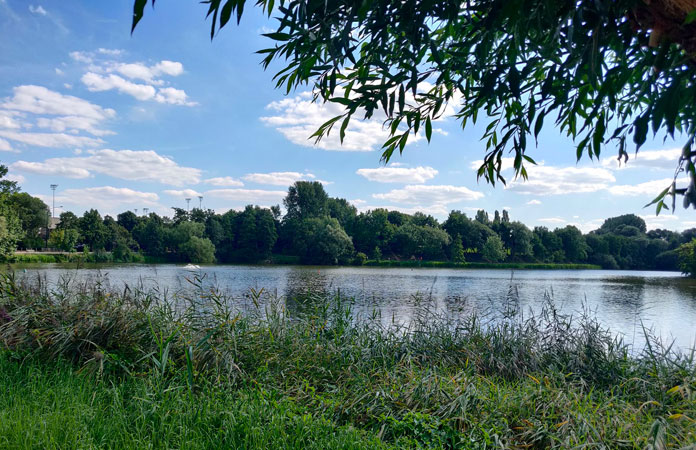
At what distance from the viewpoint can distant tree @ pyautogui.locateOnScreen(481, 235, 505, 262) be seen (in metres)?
59.6

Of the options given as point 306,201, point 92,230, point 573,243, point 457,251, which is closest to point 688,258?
point 573,243

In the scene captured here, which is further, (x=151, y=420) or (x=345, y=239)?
(x=345, y=239)

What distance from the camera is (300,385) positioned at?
13.6ft

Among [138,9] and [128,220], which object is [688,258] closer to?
[138,9]

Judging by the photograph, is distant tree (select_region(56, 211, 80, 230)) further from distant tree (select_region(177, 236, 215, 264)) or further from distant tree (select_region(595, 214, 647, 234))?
distant tree (select_region(595, 214, 647, 234))

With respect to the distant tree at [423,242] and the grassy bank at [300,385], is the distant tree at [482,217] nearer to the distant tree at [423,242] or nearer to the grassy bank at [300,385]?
the distant tree at [423,242]

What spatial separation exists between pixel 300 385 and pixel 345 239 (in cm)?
5438

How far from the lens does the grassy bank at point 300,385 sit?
285cm

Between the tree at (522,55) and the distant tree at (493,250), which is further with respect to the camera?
the distant tree at (493,250)

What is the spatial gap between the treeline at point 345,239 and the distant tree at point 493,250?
0.14 m

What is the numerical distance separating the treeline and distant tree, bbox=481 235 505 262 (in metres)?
0.14

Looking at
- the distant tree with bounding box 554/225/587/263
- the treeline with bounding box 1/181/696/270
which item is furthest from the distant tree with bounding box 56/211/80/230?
the distant tree with bounding box 554/225/587/263

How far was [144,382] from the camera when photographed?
11.5 feet

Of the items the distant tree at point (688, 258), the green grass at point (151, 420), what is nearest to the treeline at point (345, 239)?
the distant tree at point (688, 258)
